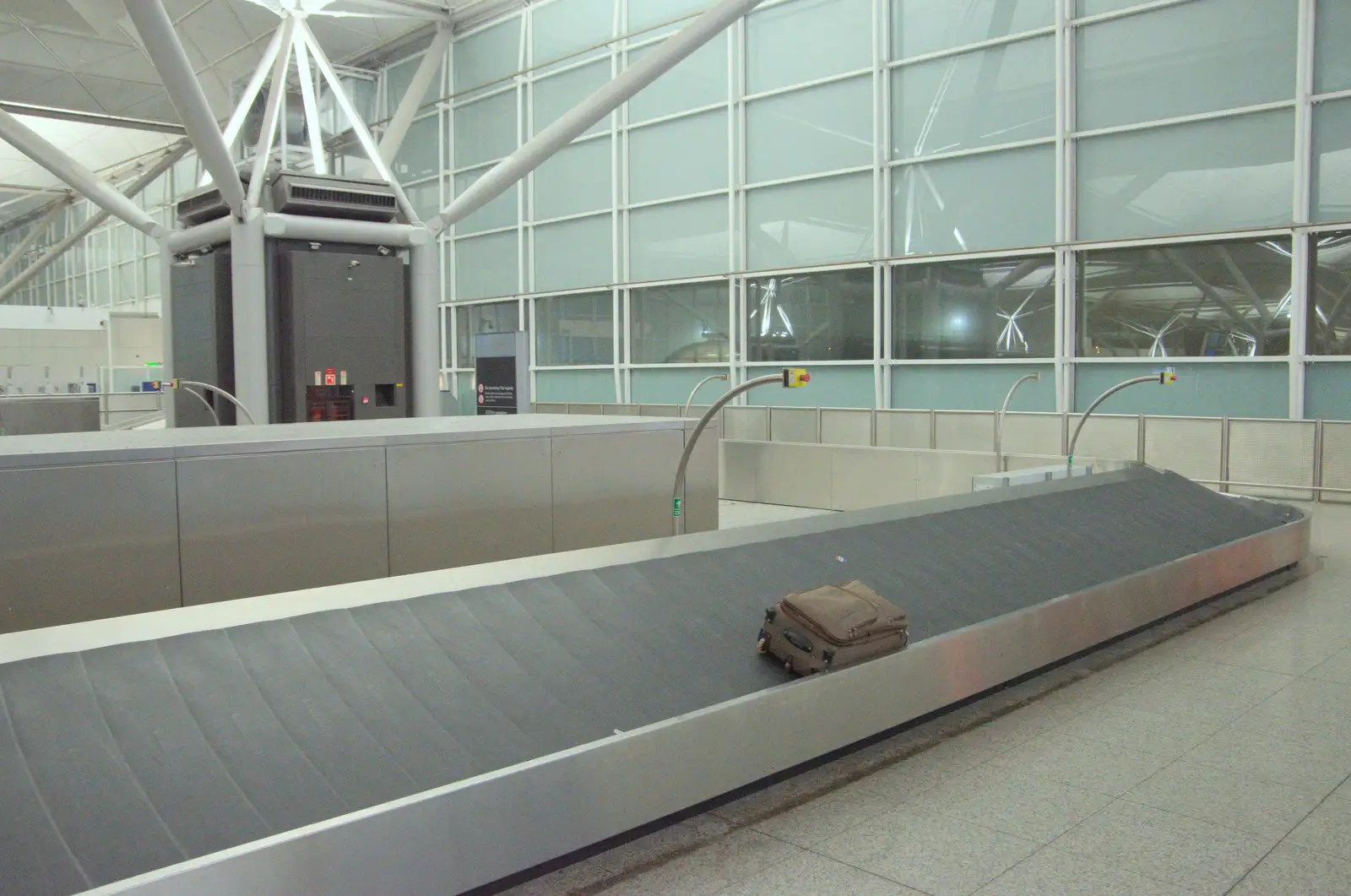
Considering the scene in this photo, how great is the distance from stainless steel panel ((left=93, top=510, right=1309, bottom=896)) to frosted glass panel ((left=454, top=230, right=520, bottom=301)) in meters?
22.0

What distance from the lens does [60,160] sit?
55.1 ft

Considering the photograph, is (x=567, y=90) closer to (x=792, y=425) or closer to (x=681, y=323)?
(x=681, y=323)

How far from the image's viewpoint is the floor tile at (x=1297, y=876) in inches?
145

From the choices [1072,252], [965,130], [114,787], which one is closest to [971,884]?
[114,787]

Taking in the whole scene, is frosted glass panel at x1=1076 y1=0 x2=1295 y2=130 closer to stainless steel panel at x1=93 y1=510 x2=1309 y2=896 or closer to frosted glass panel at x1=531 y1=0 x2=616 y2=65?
frosted glass panel at x1=531 y1=0 x2=616 y2=65

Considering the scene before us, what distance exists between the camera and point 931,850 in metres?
4.02

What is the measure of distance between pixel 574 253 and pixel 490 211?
11.1 ft

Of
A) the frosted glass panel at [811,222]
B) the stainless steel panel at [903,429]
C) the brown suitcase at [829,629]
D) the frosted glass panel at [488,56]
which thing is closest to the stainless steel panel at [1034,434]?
the stainless steel panel at [903,429]

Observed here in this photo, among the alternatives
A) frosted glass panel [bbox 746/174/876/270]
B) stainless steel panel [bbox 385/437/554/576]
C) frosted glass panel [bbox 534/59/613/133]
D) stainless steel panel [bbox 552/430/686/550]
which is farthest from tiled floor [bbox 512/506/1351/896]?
frosted glass panel [bbox 534/59/613/133]

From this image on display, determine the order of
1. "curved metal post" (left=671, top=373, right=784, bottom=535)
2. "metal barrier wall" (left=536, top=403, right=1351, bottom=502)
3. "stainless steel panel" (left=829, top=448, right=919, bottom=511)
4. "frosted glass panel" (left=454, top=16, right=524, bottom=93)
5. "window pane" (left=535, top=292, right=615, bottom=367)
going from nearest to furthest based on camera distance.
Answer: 1. "curved metal post" (left=671, top=373, right=784, bottom=535)
2. "metal barrier wall" (left=536, top=403, right=1351, bottom=502)
3. "stainless steel panel" (left=829, top=448, right=919, bottom=511)
4. "window pane" (left=535, top=292, right=615, bottom=367)
5. "frosted glass panel" (left=454, top=16, right=524, bottom=93)

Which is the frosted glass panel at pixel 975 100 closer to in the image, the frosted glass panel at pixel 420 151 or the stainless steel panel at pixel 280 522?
the frosted glass panel at pixel 420 151

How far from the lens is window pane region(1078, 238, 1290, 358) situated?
15.1m

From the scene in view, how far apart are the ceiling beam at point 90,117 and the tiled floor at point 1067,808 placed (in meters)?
30.5

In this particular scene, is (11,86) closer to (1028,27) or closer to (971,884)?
(1028,27)
